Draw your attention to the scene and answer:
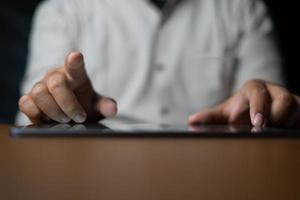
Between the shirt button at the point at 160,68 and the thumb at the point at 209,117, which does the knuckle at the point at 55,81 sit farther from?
the shirt button at the point at 160,68

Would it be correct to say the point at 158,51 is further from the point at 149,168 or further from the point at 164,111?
the point at 149,168

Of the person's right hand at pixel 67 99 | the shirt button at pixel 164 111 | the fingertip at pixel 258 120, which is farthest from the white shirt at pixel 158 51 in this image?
the fingertip at pixel 258 120

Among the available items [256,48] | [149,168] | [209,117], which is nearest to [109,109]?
[209,117]

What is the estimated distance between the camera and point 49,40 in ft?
3.61

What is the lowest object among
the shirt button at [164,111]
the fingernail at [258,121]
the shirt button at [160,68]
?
the fingernail at [258,121]

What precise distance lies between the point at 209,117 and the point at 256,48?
61 cm

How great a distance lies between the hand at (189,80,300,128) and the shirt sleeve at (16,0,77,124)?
56 centimetres

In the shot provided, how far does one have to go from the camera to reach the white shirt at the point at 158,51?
1.04m

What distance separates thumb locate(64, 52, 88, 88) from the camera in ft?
1.58

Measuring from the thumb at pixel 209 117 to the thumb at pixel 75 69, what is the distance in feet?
0.39

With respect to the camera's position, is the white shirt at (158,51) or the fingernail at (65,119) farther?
the white shirt at (158,51)

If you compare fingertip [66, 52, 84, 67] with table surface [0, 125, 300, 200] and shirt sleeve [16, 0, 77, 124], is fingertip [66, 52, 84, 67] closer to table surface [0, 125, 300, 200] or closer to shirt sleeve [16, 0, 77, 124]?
table surface [0, 125, 300, 200]

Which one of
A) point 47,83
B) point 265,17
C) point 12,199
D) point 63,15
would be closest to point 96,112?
point 47,83

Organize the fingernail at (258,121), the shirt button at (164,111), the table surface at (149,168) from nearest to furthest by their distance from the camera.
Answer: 1. the table surface at (149,168)
2. the fingernail at (258,121)
3. the shirt button at (164,111)
